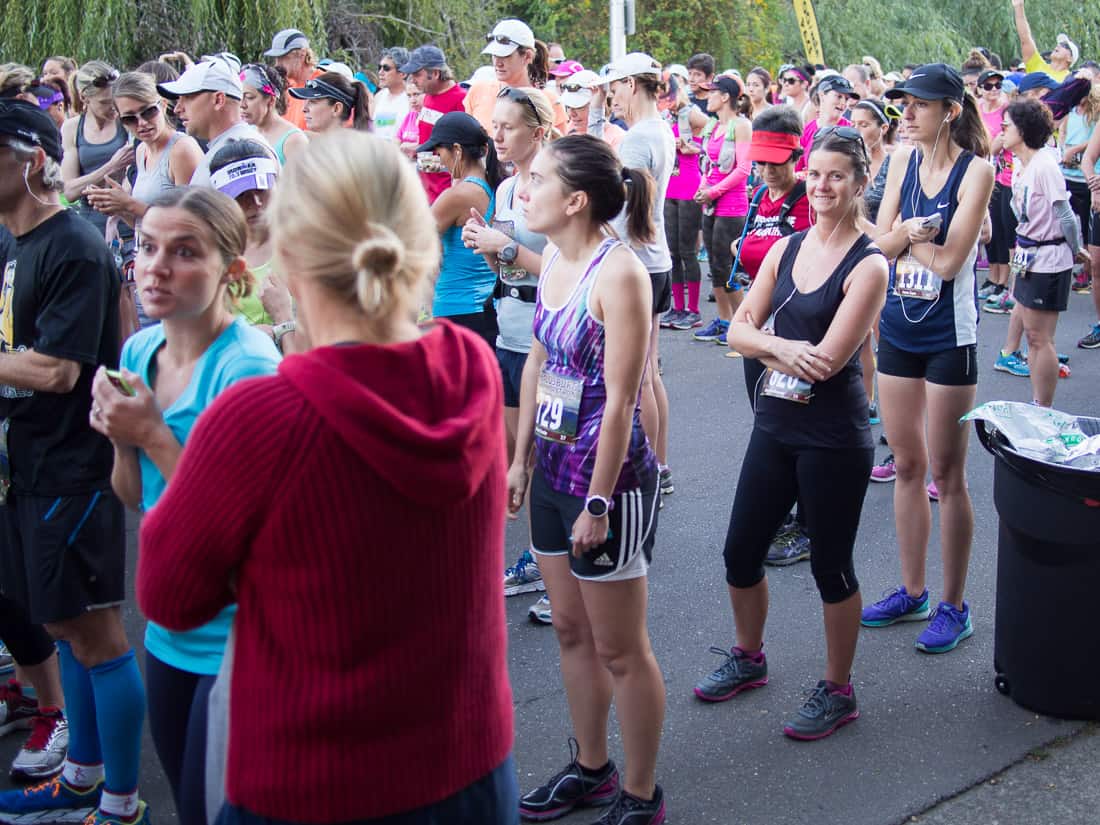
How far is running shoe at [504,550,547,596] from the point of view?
4.94 meters

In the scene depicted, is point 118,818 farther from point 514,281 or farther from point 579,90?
point 579,90

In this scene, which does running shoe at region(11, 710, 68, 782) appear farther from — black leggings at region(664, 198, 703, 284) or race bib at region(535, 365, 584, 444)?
black leggings at region(664, 198, 703, 284)

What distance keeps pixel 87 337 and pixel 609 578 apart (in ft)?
5.15

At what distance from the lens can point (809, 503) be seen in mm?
3625

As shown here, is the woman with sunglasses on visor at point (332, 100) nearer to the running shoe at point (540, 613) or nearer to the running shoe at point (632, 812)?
the running shoe at point (540, 613)

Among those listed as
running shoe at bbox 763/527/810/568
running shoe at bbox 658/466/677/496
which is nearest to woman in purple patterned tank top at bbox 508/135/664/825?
running shoe at bbox 763/527/810/568

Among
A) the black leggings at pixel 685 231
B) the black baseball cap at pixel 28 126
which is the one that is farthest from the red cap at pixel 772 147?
the black leggings at pixel 685 231

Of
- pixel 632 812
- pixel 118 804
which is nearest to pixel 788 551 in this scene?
pixel 632 812

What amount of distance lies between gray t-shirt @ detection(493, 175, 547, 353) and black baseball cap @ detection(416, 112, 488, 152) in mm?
252

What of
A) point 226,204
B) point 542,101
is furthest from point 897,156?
point 226,204

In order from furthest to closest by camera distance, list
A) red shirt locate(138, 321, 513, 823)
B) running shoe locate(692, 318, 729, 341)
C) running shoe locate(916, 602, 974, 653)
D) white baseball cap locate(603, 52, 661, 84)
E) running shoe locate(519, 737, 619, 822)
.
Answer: running shoe locate(692, 318, 729, 341) < white baseball cap locate(603, 52, 661, 84) < running shoe locate(916, 602, 974, 653) < running shoe locate(519, 737, 619, 822) < red shirt locate(138, 321, 513, 823)

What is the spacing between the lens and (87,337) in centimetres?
315

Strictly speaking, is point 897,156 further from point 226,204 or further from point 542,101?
point 226,204

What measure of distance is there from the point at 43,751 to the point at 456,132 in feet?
9.29
